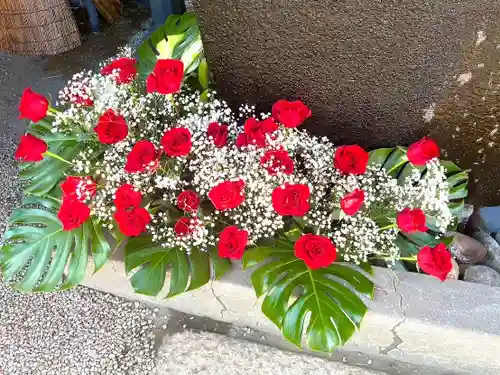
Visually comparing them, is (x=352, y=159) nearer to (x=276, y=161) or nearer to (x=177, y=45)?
(x=276, y=161)

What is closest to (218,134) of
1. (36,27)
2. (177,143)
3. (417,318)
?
(177,143)

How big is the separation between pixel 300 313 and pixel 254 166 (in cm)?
45

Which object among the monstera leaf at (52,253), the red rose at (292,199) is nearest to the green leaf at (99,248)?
the monstera leaf at (52,253)

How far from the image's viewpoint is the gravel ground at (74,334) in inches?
67.2

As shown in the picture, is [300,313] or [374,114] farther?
[374,114]

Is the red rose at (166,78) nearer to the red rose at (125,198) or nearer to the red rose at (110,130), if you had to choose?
the red rose at (110,130)

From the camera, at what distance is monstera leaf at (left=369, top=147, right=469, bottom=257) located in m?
1.68

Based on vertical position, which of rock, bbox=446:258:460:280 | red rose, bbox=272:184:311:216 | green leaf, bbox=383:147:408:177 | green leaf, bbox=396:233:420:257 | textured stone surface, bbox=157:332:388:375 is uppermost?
red rose, bbox=272:184:311:216

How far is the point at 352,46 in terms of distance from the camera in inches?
65.2

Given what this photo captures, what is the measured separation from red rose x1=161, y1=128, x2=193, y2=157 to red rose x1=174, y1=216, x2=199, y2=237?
0.20 metres

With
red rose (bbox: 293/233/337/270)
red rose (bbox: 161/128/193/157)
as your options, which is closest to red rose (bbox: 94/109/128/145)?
red rose (bbox: 161/128/193/157)

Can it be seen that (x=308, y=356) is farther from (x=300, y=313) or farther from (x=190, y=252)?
(x=190, y=252)

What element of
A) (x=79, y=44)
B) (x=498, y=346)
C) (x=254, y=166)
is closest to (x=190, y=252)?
(x=254, y=166)

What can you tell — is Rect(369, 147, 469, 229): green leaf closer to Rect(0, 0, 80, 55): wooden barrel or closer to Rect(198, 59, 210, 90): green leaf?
Rect(198, 59, 210, 90): green leaf
